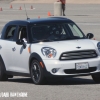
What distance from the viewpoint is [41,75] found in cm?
1291

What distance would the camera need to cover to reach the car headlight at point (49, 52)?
12867 millimetres

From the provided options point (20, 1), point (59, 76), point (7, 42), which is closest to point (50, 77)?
point (59, 76)

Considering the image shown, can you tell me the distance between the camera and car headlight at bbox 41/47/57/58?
12.9m

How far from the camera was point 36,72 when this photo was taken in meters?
13.1

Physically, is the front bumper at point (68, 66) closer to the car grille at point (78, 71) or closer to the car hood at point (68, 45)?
the car grille at point (78, 71)

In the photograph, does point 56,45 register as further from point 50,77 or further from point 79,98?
point 79,98

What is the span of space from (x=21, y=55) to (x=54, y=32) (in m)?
0.96

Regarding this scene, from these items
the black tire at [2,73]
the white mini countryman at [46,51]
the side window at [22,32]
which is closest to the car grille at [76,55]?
the white mini countryman at [46,51]

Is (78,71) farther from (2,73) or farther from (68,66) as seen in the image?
(2,73)

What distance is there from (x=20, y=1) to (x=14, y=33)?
6698cm

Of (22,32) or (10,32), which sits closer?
(22,32)

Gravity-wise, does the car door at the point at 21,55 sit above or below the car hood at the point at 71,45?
below

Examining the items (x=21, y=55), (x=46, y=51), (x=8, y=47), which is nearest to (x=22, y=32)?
(x=8, y=47)

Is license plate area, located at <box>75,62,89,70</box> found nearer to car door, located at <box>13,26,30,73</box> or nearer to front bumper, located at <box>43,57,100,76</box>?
front bumper, located at <box>43,57,100,76</box>
